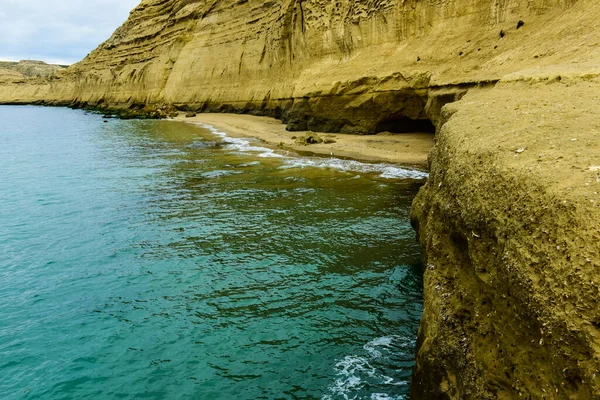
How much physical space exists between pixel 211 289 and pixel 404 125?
674 inches

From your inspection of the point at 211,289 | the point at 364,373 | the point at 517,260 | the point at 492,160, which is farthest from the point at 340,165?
the point at 517,260

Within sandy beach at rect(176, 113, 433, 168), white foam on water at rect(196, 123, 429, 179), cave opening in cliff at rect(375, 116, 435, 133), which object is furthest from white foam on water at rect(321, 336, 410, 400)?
cave opening in cliff at rect(375, 116, 435, 133)

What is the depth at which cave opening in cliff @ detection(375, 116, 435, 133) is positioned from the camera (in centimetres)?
2154

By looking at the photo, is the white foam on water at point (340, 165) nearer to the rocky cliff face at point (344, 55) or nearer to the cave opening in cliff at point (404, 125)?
the rocky cliff face at point (344, 55)

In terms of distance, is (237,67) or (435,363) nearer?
(435,363)

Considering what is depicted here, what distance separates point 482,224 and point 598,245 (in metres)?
1.15

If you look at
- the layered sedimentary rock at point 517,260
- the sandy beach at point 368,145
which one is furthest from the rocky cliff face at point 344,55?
the layered sedimentary rock at point 517,260

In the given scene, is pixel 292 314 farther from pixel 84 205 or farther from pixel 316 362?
pixel 84 205

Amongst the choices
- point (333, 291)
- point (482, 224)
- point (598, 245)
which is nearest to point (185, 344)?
point (333, 291)

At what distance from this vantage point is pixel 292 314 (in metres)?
6.10

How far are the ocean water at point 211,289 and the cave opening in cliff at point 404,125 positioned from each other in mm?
7685

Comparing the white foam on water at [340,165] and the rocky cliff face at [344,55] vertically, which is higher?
the rocky cliff face at [344,55]

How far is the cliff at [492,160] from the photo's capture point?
244 centimetres

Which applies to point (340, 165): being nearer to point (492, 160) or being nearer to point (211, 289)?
point (211, 289)
